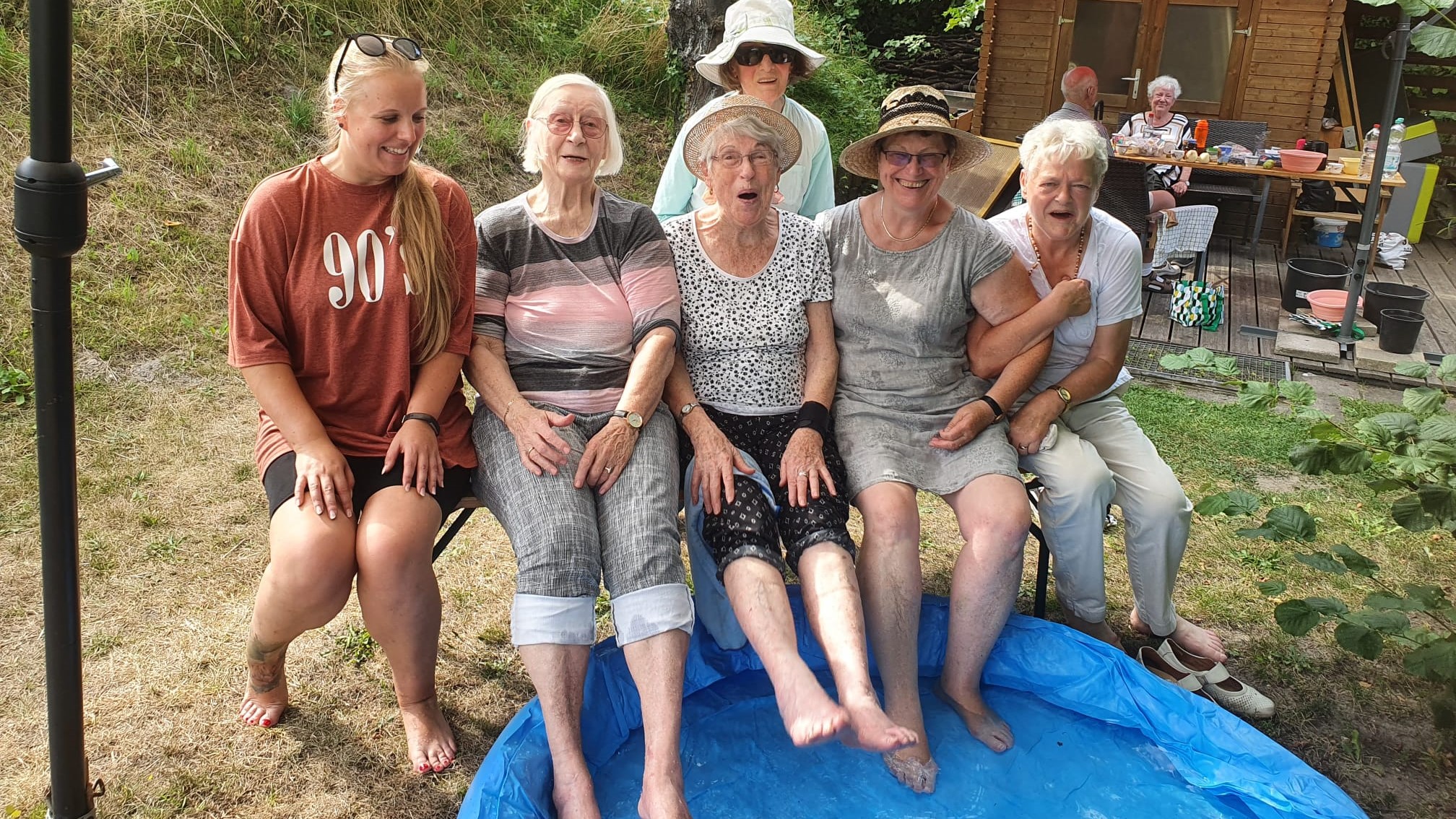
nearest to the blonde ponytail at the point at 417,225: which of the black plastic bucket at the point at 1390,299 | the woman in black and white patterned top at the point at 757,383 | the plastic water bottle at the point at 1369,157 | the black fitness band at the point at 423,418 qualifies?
the black fitness band at the point at 423,418

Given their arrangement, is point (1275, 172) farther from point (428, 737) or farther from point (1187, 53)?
point (428, 737)

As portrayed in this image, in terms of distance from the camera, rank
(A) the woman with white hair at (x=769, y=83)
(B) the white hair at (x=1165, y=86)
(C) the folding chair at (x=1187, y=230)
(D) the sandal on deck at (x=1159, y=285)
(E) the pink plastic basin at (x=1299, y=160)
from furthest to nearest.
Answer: (B) the white hair at (x=1165, y=86) < (E) the pink plastic basin at (x=1299, y=160) < (D) the sandal on deck at (x=1159, y=285) < (C) the folding chair at (x=1187, y=230) < (A) the woman with white hair at (x=769, y=83)

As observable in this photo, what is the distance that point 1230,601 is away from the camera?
336 cm

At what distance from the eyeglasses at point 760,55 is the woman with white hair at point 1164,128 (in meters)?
5.09

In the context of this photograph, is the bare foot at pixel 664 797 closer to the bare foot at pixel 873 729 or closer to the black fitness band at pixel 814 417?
the bare foot at pixel 873 729

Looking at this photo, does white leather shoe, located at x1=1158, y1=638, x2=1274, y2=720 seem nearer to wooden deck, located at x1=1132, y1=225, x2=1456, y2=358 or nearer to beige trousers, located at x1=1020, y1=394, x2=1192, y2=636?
beige trousers, located at x1=1020, y1=394, x2=1192, y2=636

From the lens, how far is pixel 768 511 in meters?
2.62

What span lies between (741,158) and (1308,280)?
553 cm

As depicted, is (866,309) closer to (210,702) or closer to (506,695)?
(506,695)

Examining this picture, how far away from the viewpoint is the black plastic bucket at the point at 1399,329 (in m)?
5.97

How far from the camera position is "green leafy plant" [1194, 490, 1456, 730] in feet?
7.71

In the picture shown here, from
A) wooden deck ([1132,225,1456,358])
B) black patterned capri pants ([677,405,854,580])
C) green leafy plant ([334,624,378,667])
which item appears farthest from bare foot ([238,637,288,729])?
wooden deck ([1132,225,1456,358])

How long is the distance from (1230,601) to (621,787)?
6.68 ft

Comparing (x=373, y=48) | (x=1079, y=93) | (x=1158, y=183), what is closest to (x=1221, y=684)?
(x=373, y=48)
